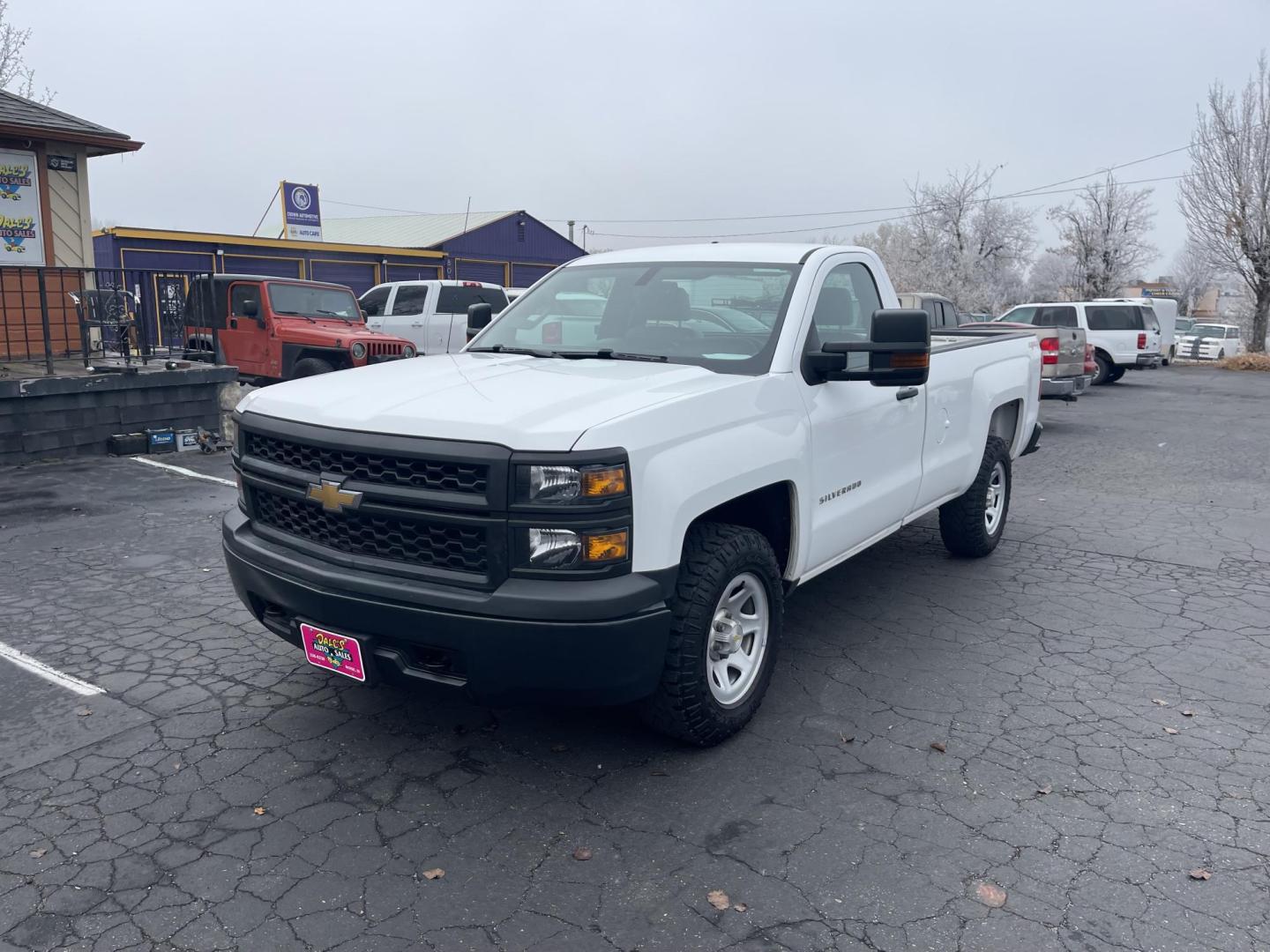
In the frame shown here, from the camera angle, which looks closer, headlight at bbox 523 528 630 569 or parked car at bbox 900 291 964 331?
headlight at bbox 523 528 630 569

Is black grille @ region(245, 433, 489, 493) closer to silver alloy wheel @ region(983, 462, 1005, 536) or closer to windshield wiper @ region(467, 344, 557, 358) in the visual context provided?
windshield wiper @ region(467, 344, 557, 358)

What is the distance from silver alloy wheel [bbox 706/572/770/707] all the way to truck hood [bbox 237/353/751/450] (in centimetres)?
84

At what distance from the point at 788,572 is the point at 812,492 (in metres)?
0.36

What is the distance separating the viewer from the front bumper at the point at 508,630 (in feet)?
10.1

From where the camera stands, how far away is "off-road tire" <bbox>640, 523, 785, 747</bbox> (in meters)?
3.45

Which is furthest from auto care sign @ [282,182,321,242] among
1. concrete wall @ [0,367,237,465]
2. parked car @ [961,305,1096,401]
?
parked car @ [961,305,1096,401]

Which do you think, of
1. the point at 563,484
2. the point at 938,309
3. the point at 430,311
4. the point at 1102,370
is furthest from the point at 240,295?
the point at 1102,370

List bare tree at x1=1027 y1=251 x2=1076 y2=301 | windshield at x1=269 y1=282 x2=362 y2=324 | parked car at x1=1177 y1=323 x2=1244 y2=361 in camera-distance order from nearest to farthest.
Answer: windshield at x1=269 y1=282 x2=362 y2=324
parked car at x1=1177 y1=323 x2=1244 y2=361
bare tree at x1=1027 y1=251 x2=1076 y2=301

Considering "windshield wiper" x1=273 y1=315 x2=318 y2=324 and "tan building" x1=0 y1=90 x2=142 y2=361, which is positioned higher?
"tan building" x1=0 y1=90 x2=142 y2=361

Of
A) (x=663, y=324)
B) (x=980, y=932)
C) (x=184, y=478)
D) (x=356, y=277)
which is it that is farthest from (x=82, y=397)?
(x=356, y=277)

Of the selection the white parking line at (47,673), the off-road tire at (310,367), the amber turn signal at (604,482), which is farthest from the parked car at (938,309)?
the white parking line at (47,673)

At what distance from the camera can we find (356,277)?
30719mm

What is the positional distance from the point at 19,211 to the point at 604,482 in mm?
12413

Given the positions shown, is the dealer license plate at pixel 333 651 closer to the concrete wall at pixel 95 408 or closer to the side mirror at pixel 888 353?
the side mirror at pixel 888 353
